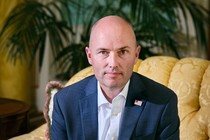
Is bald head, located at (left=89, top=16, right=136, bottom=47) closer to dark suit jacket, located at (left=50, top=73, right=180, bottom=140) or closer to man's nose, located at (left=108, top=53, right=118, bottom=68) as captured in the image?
man's nose, located at (left=108, top=53, right=118, bottom=68)

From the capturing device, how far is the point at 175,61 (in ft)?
6.12

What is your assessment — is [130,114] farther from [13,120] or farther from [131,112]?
[13,120]

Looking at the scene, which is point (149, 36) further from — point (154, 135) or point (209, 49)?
point (154, 135)

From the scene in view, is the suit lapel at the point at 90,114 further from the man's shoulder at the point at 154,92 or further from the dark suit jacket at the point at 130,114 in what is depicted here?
the man's shoulder at the point at 154,92

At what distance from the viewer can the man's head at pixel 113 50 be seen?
110cm

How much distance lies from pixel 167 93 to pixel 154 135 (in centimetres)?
16

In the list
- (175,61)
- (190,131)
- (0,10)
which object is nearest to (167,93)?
(190,131)

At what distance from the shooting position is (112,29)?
43.4 inches

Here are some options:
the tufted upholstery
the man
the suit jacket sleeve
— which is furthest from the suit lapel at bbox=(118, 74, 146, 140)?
the tufted upholstery

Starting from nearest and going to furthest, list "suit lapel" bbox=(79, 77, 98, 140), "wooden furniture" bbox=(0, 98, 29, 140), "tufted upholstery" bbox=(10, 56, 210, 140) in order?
1. "suit lapel" bbox=(79, 77, 98, 140)
2. "tufted upholstery" bbox=(10, 56, 210, 140)
3. "wooden furniture" bbox=(0, 98, 29, 140)

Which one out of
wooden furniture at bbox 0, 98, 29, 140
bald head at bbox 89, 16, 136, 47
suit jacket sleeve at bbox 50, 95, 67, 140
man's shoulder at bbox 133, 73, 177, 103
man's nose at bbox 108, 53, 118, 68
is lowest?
wooden furniture at bbox 0, 98, 29, 140

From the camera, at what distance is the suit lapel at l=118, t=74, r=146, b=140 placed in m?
1.18

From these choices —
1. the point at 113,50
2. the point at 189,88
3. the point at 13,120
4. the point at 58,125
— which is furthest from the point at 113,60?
the point at 13,120

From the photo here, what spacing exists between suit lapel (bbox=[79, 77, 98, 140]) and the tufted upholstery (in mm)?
600
